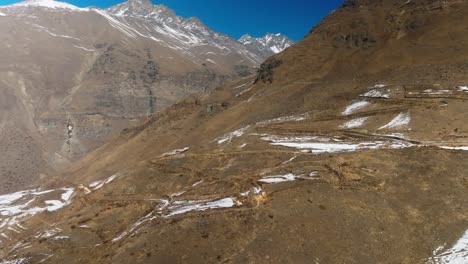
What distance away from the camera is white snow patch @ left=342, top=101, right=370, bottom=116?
168 ft

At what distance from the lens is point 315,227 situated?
27.0 meters

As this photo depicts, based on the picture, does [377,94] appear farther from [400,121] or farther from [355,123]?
[400,121]

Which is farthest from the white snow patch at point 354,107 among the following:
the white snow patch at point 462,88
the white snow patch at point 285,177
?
the white snow patch at point 285,177

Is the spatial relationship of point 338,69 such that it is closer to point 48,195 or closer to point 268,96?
point 268,96

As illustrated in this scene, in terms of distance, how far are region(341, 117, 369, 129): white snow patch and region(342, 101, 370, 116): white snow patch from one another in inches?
91.7

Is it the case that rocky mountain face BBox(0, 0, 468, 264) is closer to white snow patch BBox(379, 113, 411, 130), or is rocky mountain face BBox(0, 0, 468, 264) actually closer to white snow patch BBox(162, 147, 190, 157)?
white snow patch BBox(379, 113, 411, 130)

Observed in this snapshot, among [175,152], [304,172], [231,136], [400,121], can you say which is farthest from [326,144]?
[175,152]

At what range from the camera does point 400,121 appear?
45250 mm

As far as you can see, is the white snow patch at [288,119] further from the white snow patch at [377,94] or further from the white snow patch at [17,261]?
the white snow patch at [17,261]

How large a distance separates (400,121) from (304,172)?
52.2 ft

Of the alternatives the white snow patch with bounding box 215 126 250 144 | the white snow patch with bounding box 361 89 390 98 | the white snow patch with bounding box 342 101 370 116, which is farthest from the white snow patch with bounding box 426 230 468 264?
the white snow patch with bounding box 215 126 250 144

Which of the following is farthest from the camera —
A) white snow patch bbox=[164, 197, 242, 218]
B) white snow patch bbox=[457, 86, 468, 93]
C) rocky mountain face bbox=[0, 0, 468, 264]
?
white snow patch bbox=[457, 86, 468, 93]

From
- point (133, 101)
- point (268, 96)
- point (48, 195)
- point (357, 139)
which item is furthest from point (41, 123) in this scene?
point (357, 139)

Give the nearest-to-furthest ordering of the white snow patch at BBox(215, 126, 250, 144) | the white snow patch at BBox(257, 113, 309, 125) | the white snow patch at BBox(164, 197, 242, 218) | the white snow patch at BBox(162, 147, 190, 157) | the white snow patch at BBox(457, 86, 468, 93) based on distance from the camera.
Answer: the white snow patch at BBox(164, 197, 242, 218), the white snow patch at BBox(457, 86, 468, 93), the white snow patch at BBox(215, 126, 250, 144), the white snow patch at BBox(162, 147, 190, 157), the white snow patch at BBox(257, 113, 309, 125)
